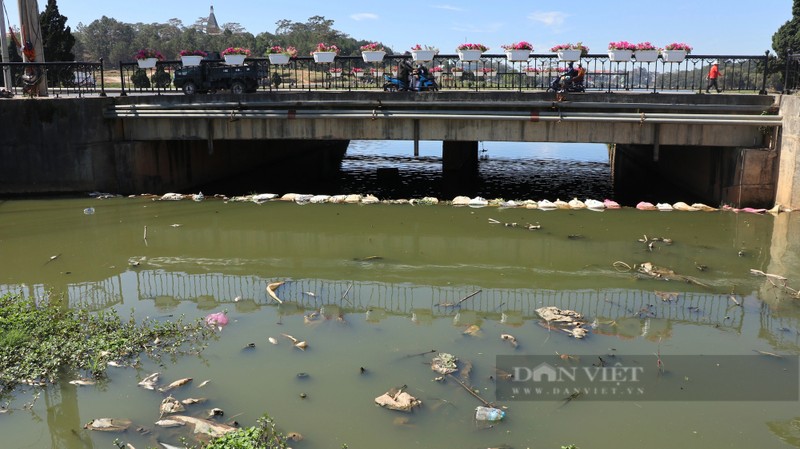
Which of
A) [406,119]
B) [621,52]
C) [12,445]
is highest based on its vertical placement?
[621,52]

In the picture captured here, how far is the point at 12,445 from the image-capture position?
6.25 m

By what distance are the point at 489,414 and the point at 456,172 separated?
18.2 metres

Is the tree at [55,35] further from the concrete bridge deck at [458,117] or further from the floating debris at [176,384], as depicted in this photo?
the floating debris at [176,384]

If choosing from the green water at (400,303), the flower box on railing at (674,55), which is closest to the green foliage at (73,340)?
the green water at (400,303)

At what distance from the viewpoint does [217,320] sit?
9320mm

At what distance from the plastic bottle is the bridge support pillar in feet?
50.1

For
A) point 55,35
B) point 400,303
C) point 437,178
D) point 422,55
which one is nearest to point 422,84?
point 422,55

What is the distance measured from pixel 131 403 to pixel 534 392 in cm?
429

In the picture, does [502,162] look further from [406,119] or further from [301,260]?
[301,260]

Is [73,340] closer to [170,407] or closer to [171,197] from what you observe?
[170,407]

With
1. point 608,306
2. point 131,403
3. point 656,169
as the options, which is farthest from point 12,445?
point 656,169

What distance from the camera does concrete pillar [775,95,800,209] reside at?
15.7 metres

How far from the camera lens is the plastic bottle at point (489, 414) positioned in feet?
21.6

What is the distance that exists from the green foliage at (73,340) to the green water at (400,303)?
1.21ft
